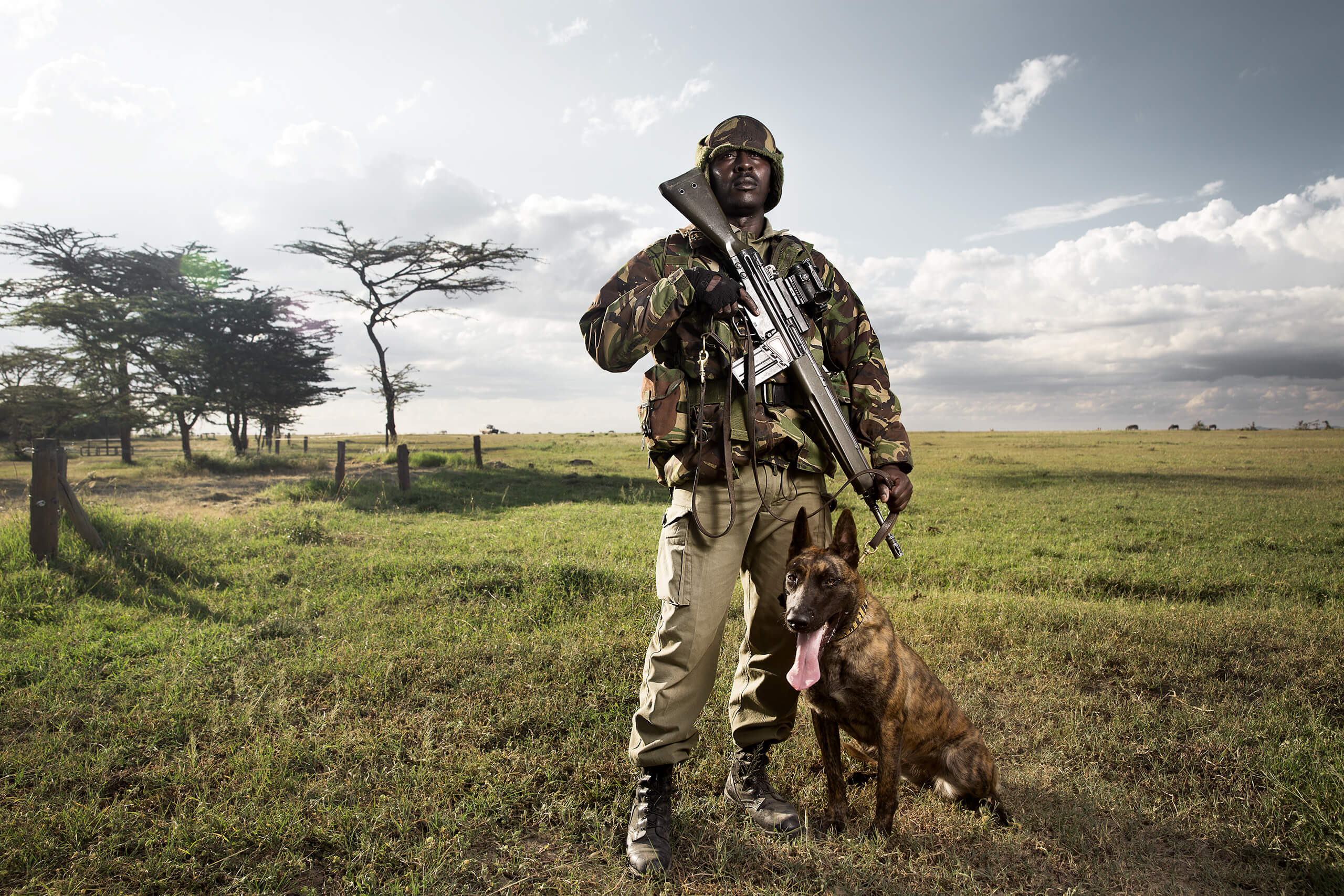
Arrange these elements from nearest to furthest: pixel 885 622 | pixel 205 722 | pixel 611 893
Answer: pixel 611 893
pixel 885 622
pixel 205 722

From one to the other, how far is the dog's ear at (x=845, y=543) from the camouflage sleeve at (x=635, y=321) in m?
1.19

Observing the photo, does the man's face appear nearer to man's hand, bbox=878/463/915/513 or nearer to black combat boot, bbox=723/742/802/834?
man's hand, bbox=878/463/915/513

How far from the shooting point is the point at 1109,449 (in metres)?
33.0

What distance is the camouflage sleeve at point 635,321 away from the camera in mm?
3068

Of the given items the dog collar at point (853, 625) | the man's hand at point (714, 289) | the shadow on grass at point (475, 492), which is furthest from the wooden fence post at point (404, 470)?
the dog collar at point (853, 625)

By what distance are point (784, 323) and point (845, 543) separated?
1.15 meters

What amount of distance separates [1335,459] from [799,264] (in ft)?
109

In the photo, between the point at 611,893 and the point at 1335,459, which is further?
the point at 1335,459

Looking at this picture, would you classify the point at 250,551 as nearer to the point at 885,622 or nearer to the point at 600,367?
the point at 600,367

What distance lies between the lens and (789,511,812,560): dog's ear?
10.2 feet

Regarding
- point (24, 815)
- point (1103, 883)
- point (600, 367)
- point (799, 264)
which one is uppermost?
point (799, 264)

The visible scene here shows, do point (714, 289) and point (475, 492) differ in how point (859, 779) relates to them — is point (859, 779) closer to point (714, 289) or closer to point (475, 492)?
point (714, 289)

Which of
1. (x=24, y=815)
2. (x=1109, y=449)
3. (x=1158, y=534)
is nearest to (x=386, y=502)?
(x=24, y=815)

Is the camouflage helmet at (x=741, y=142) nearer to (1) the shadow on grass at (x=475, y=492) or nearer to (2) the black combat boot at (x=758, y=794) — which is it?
(2) the black combat boot at (x=758, y=794)
